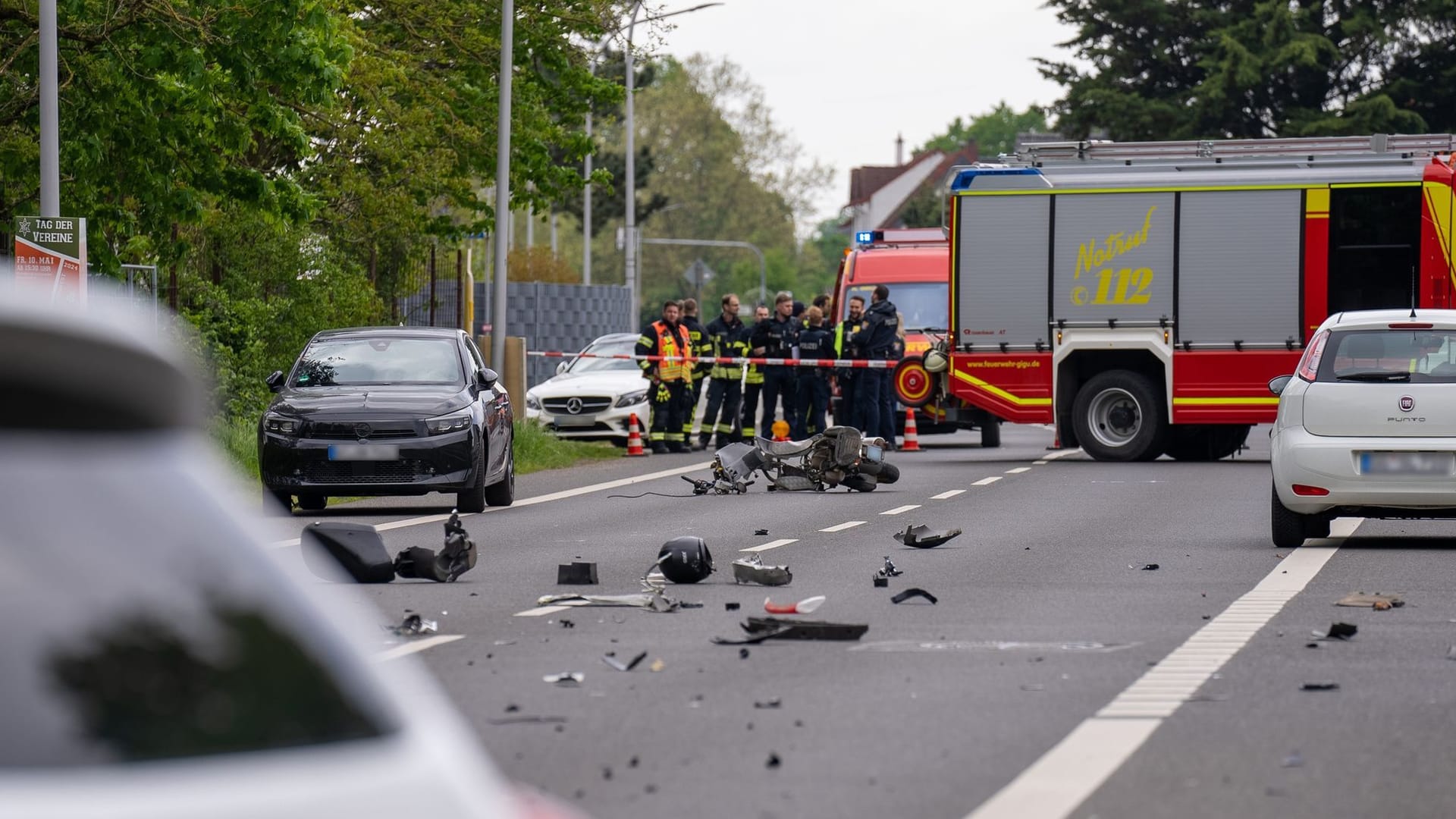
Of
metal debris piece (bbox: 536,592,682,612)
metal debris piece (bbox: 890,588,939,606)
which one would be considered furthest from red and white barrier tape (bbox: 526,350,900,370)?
metal debris piece (bbox: 536,592,682,612)

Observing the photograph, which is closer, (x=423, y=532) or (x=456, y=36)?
(x=423, y=532)

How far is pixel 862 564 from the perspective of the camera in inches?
540

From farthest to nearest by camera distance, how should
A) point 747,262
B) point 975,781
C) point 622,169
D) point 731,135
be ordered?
1. point 747,262
2. point 731,135
3. point 622,169
4. point 975,781

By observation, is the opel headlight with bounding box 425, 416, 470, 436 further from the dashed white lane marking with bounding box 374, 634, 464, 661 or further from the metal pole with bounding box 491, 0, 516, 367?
the metal pole with bounding box 491, 0, 516, 367

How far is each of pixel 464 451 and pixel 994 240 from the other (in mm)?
10051

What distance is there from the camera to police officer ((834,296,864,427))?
28.3 metres

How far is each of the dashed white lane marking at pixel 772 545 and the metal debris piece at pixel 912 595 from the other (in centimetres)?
320

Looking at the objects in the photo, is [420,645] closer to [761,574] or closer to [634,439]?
[761,574]

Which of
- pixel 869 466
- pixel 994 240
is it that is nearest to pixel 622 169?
pixel 994 240

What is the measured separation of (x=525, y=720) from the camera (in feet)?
24.8

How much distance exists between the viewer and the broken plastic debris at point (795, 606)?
10.8 meters

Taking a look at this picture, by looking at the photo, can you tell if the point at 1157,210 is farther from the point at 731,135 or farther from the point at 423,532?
the point at 731,135

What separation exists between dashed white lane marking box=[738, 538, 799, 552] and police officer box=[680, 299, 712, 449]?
42.9 ft

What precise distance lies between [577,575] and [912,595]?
1.96 m
